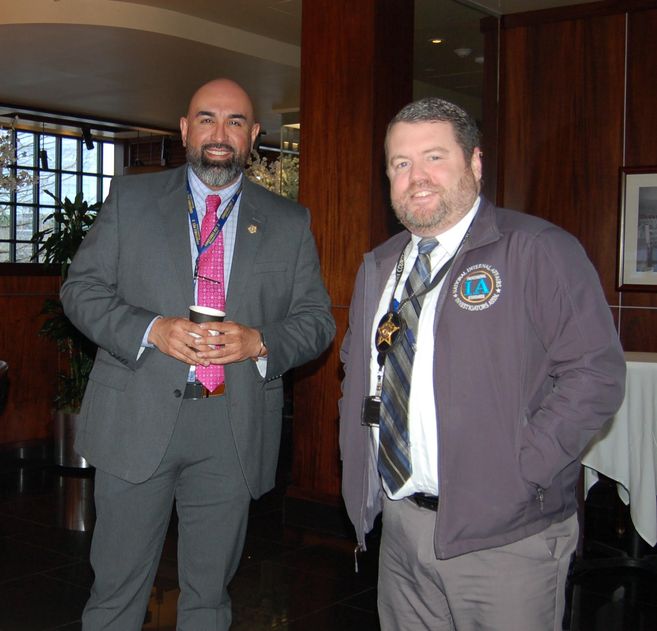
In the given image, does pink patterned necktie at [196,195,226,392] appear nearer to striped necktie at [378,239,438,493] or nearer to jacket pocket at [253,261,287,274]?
jacket pocket at [253,261,287,274]

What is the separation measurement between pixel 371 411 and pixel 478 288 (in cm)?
40

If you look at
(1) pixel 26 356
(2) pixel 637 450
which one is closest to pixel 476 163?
(2) pixel 637 450

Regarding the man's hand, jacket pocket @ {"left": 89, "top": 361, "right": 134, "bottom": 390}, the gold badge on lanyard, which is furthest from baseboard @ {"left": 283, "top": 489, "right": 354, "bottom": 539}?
the gold badge on lanyard

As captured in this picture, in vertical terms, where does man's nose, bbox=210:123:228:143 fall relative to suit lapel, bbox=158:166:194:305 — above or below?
above

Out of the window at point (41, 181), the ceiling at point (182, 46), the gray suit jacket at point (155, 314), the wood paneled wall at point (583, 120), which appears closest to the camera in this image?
the gray suit jacket at point (155, 314)

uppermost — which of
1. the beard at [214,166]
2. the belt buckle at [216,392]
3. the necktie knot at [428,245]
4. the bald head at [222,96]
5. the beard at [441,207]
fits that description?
the bald head at [222,96]

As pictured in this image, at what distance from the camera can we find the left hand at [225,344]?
2371mm

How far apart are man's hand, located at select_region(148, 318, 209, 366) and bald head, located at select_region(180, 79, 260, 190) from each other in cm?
49

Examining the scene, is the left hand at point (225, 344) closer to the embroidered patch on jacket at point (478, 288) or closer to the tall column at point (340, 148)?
the embroidered patch on jacket at point (478, 288)

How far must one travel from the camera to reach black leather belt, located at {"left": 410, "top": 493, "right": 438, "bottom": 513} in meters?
1.96

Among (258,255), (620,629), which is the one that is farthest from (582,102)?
(258,255)

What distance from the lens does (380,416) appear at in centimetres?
203

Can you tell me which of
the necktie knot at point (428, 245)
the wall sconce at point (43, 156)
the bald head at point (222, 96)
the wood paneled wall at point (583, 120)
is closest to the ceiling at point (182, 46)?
the wood paneled wall at point (583, 120)

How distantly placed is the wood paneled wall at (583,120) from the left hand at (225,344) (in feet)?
14.6
